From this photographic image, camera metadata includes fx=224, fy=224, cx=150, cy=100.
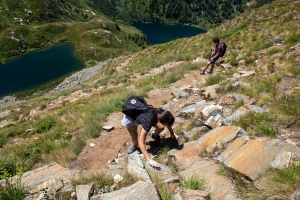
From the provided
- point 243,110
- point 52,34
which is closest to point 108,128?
point 243,110

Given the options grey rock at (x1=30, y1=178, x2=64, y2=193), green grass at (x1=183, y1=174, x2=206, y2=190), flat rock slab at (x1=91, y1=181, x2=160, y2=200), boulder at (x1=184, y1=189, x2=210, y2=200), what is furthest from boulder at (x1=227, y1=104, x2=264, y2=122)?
grey rock at (x1=30, y1=178, x2=64, y2=193)

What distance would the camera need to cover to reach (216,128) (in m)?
7.03

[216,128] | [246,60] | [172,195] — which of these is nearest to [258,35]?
[246,60]

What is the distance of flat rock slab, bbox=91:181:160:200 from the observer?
172 inches

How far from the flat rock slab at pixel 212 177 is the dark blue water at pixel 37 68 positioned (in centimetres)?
7628

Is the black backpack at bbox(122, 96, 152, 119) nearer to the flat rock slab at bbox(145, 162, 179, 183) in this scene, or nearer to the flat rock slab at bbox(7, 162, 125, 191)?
the flat rock slab at bbox(145, 162, 179, 183)

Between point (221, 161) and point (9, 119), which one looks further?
point (9, 119)

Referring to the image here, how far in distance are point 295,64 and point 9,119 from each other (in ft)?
71.2

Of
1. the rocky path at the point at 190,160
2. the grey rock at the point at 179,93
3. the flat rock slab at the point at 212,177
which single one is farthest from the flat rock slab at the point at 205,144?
the grey rock at the point at 179,93

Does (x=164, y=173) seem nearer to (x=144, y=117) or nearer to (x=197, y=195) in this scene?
(x=197, y=195)

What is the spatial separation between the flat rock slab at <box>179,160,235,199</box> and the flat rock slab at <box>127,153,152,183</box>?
0.89 meters

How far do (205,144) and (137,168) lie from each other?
215 cm

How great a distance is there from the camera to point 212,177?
5195mm

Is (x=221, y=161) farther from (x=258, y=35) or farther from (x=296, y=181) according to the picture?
(x=258, y=35)
